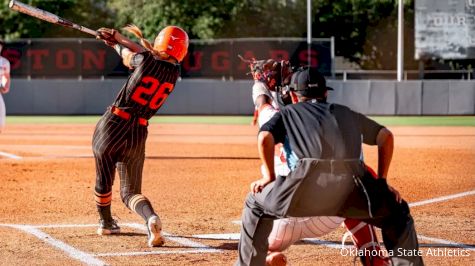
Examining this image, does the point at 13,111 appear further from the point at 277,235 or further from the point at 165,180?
the point at 277,235

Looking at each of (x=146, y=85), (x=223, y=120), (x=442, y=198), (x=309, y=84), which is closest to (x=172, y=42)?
(x=146, y=85)

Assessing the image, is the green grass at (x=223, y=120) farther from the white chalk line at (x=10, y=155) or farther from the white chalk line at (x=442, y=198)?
the white chalk line at (x=442, y=198)

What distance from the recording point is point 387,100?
31469 millimetres

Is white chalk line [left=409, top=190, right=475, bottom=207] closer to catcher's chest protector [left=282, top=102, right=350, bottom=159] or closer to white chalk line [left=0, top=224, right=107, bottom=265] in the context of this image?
white chalk line [left=0, top=224, right=107, bottom=265]

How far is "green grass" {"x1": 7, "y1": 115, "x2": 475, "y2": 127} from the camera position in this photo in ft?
91.1

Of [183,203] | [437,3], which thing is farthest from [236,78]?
[183,203]

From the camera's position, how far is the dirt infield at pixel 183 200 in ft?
25.8

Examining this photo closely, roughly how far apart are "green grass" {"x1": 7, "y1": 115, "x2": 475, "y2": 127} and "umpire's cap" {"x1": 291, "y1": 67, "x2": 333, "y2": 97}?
71.2ft

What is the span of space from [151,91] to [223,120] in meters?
21.2

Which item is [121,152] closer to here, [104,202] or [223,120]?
[104,202]

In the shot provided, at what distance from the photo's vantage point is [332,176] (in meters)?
5.39

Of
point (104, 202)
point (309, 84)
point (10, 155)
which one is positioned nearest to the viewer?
point (309, 84)

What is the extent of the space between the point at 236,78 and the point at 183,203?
2086cm

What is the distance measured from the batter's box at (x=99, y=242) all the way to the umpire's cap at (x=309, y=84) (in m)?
2.62
